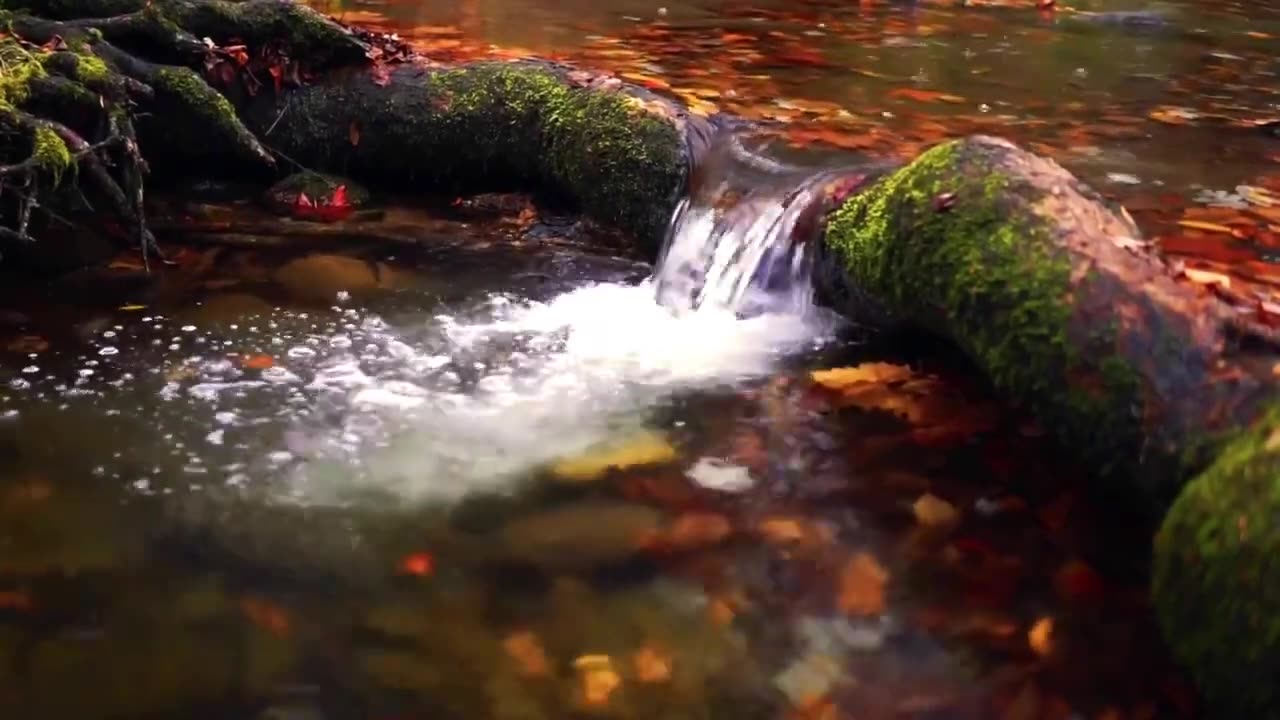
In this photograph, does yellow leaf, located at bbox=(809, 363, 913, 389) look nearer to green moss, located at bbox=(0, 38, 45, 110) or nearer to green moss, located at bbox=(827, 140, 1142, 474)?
green moss, located at bbox=(827, 140, 1142, 474)

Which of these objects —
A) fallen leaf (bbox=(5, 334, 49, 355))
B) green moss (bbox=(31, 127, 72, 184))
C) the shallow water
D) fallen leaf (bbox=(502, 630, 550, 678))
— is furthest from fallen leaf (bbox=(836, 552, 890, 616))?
green moss (bbox=(31, 127, 72, 184))

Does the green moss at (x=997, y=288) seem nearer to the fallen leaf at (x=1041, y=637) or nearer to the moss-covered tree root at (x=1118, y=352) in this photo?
the moss-covered tree root at (x=1118, y=352)

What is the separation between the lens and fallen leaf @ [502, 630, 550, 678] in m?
2.61

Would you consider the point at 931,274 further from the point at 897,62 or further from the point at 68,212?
the point at 897,62

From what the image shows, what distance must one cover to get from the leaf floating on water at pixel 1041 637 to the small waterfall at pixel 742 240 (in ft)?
7.09

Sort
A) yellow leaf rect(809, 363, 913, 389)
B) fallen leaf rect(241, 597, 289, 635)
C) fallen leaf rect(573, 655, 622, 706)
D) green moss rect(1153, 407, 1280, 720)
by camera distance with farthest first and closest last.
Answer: yellow leaf rect(809, 363, 913, 389) < fallen leaf rect(241, 597, 289, 635) < fallen leaf rect(573, 655, 622, 706) < green moss rect(1153, 407, 1280, 720)

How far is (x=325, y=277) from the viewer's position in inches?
193

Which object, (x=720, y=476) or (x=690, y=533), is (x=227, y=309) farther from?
(x=690, y=533)

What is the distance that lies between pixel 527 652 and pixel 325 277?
275cm

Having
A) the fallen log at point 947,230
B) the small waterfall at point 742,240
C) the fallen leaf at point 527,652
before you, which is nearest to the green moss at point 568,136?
the fallen log at point 947,230

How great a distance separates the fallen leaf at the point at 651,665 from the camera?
260 centimetres

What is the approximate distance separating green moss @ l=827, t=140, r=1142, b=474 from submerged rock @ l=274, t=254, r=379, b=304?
2.19 metres

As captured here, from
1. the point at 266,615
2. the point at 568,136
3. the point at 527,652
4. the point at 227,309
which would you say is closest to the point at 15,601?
the point at 266,615

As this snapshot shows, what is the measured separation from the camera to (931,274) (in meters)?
3.73
